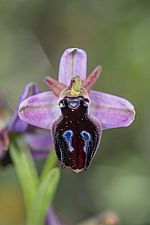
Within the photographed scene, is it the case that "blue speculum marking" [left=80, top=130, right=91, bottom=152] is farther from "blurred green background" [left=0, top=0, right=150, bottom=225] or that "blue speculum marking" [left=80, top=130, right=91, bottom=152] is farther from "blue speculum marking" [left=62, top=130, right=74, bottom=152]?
"blurred green background" [left=0, top=0, right=150, bottom=225]

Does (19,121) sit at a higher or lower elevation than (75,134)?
higher

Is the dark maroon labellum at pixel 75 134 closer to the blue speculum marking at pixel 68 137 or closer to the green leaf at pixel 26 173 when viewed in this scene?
the blue speculum marking at pixel 68 137

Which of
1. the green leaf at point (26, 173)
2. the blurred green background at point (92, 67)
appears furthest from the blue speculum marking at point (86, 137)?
the blurred green background at point (92, 67)

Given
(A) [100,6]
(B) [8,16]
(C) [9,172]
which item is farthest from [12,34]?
(C) [9,172]

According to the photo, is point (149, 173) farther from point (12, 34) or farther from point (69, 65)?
point (69, 65)

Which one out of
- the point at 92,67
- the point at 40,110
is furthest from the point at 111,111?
the point at 92,67

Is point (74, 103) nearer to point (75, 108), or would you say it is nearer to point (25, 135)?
point (75, 108)

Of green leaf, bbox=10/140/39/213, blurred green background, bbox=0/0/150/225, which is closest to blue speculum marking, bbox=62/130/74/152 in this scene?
green leaf, bbox=10/140/39/213
